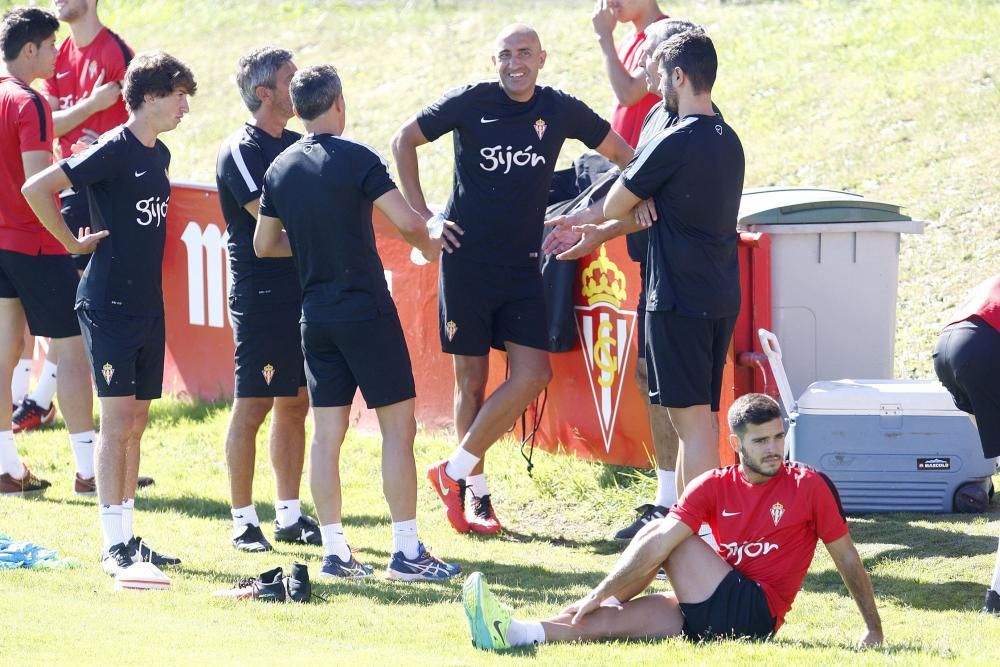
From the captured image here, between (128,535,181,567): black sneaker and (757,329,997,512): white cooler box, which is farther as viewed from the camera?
(757,329,997,512): white cooler box

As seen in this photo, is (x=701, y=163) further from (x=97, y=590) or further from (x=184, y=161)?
(x=184, y=161)

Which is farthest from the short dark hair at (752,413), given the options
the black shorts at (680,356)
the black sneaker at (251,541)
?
the black sneaker at (251,541)

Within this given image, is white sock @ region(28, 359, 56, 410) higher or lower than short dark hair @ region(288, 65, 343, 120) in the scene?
lower

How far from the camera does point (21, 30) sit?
8.22 meters

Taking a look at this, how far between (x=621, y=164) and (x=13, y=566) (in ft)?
11.3

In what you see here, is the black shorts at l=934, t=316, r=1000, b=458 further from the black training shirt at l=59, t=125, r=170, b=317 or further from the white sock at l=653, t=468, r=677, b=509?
the black training shirt at l=59, t=125, r=170, b=317

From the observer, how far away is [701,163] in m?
6.16

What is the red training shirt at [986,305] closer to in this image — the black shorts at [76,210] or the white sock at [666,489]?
the white sock at [666,489]

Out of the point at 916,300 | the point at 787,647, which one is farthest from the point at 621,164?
the point at 916,300

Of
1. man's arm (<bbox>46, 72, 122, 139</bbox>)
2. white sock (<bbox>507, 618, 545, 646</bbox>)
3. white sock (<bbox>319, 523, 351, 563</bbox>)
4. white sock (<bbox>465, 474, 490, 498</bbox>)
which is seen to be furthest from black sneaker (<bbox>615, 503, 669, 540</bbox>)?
man's arm (<bbox>46, 72, 122, 139</bbox>)

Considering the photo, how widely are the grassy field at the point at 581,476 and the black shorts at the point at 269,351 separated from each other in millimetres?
805

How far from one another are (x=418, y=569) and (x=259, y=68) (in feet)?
7.92

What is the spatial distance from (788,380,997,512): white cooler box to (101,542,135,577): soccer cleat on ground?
3.17 m

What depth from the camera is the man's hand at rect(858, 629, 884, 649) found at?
5238mm
